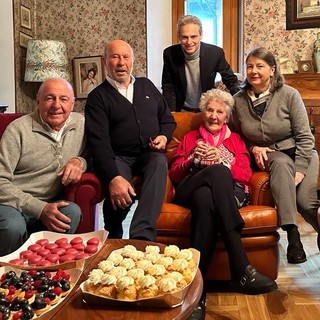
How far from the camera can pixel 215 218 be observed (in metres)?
2.16

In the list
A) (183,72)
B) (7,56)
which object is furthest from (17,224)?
(7,56)

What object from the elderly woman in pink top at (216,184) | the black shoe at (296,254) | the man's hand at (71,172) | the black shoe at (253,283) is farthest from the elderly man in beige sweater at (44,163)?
the black shoe at (296,254)

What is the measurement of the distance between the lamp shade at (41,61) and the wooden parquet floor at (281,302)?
2714mm

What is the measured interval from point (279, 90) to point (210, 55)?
0.65 metres

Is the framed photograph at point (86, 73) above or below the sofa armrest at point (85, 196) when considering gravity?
above

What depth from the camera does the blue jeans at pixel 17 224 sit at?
2.03m

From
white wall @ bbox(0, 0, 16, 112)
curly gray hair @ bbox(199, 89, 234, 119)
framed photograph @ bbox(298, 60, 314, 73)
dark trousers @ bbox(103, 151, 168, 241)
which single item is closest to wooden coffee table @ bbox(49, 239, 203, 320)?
dark trousers @ bbox(103, 151, 168, 241)

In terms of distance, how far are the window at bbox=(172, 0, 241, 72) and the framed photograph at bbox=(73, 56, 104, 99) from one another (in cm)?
86

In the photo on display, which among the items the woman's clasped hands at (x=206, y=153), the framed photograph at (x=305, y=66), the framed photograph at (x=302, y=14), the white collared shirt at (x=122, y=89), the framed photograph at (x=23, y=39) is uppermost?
the framed photograph at (x=302, y=14)

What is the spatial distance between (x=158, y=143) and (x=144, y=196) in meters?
0.39

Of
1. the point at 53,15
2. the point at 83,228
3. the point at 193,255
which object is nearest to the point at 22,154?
the point at 83,228

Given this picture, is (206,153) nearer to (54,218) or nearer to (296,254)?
(296,254)

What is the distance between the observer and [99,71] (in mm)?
4883

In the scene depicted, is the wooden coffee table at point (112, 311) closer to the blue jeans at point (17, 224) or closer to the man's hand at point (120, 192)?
the blue jeans at point (17, 224)
